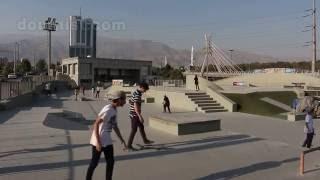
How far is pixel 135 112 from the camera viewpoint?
10805 millimetres

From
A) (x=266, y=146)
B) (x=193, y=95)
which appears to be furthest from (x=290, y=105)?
(x=266, y=146)

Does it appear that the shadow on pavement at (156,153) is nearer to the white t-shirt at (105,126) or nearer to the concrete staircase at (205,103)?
the white t-shirt at (105,126)

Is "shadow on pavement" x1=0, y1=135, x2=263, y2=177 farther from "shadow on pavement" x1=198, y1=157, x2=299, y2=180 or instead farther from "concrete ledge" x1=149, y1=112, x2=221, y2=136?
"shadow on pavement" x1=198, y1=157, x2=299, y2=180

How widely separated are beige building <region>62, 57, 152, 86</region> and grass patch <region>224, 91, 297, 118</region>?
8421 centimetres

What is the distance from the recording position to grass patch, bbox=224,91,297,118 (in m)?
30.3

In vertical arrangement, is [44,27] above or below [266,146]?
above

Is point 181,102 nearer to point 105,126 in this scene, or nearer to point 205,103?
point 205,103

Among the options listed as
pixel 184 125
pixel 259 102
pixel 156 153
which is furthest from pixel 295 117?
pixel 156 153

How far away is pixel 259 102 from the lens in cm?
3297

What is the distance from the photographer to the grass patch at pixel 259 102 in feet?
99.4

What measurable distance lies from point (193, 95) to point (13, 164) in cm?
2440

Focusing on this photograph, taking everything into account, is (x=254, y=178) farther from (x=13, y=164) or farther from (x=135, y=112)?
(x=13, y=164)

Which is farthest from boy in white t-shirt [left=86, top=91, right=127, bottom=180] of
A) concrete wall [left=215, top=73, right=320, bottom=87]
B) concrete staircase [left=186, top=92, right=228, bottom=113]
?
concrete wall [left=215, top=73, right=320, bottom=87]

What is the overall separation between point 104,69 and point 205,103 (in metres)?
103
